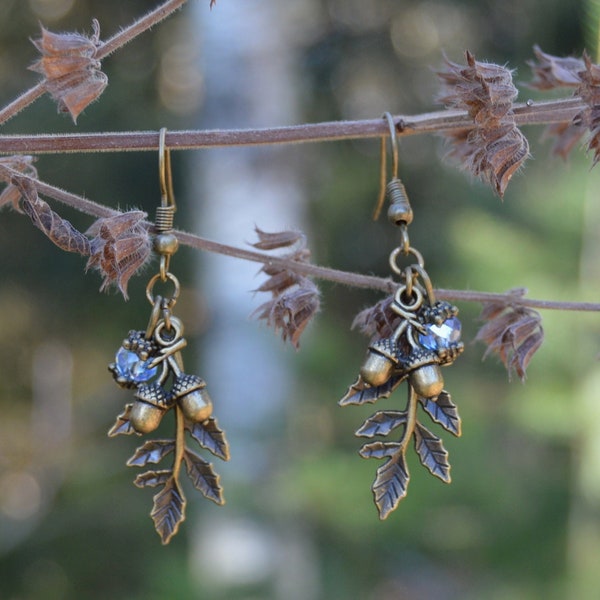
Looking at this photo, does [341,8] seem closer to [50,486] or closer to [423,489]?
[423,489]

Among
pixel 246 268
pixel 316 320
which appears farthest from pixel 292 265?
pixel 316 320

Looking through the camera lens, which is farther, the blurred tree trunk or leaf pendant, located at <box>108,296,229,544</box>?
the blurred tree trunk

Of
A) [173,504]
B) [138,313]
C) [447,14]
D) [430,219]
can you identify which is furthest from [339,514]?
[447,14]

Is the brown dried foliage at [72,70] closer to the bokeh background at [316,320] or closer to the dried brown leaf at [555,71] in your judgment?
the dried brown leaf at [555,71]

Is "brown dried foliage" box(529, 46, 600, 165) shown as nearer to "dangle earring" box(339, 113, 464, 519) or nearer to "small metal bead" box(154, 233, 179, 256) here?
"dangle earring" box(339, 113, 464, 519)

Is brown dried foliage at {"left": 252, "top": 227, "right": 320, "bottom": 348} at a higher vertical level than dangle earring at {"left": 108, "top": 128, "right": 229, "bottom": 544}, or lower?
higher

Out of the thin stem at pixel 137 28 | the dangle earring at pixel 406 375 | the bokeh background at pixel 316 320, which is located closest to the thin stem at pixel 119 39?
the thin stem at pixel 137 28

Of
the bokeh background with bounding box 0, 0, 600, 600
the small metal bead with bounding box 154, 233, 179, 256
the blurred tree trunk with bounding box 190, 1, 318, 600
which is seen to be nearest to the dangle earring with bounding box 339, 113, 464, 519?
the small metal bead with bounding box 154, 233, 179, 256
